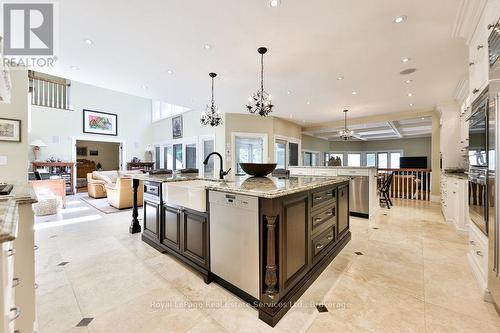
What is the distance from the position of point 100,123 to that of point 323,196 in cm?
1043

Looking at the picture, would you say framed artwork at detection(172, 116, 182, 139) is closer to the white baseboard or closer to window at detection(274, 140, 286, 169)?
window at detection(274, 140, 286, 169)

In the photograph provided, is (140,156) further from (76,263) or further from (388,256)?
(388,256)

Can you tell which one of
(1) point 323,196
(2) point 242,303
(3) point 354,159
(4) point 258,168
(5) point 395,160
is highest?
(3) point 354,159

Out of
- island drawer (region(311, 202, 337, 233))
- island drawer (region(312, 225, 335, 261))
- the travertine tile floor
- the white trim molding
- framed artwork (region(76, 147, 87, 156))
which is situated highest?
the white trim molding

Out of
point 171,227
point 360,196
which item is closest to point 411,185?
point 360,196

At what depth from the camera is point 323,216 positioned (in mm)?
2238

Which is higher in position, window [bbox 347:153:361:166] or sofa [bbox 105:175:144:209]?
window [bbox 347:153:361:166]

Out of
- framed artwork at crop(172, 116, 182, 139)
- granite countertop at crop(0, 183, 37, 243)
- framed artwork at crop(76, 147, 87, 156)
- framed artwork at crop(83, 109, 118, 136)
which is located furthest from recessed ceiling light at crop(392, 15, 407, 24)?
framed artwork at crop(76, 147, 87, 156)

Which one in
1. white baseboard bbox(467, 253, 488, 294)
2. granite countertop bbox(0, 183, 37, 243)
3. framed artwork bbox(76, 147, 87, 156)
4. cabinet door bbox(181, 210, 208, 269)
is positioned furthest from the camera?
framed artwork bbox(76, 147, 87, 156)

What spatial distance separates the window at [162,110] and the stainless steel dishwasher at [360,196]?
756 centimetres

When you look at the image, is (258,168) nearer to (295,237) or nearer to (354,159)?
(295,237)

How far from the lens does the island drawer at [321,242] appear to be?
6.84ft

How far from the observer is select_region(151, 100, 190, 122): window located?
377 inches

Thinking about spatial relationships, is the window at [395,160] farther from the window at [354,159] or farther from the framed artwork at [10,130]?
the framed artwork at [10,130]
